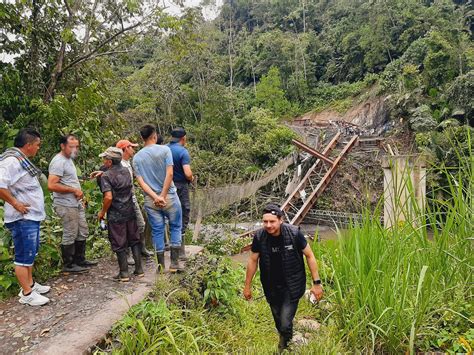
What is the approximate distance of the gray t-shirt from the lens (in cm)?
317

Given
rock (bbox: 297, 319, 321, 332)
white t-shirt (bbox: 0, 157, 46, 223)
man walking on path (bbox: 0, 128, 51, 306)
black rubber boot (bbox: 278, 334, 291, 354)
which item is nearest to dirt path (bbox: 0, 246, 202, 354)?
man walking on path (bbox: 0, 128, 51, 306)

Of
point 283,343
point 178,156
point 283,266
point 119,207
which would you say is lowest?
point 283,343

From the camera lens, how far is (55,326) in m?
2.47

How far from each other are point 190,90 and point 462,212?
21.7m

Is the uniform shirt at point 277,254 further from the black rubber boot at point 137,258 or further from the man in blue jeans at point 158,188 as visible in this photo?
the black rubber boot at point 137,258

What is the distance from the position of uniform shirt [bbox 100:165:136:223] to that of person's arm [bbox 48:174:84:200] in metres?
0.34

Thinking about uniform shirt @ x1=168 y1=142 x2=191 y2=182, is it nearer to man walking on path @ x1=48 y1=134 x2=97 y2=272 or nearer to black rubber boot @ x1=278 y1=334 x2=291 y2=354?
man walking on path @ x1=48 y1=134 x2=97 y2=272

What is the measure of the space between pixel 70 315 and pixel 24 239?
66cm

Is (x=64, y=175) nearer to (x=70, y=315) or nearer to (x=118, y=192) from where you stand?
(x=118, y=192)

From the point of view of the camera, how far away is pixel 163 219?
3.32 metres

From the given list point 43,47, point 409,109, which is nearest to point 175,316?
point 43,47

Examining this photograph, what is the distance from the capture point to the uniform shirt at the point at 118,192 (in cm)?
316

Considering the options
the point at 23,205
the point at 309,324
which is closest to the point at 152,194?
the point at 23,205

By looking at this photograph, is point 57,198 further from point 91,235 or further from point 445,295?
point 445,295
